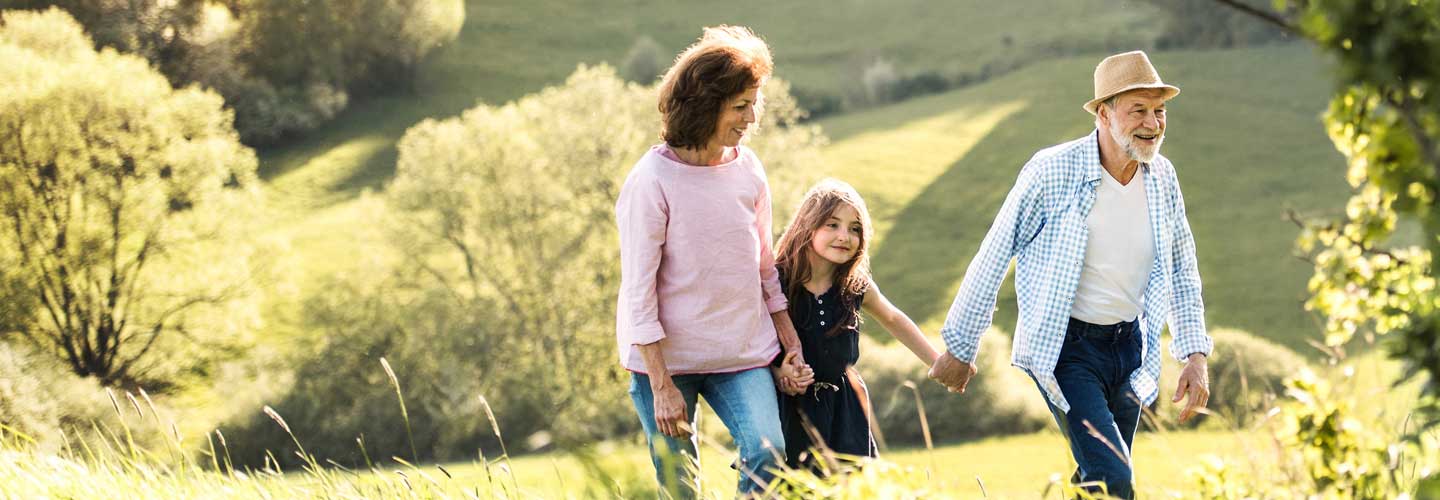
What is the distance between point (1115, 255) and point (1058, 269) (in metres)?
0.28

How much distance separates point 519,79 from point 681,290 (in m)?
49.2

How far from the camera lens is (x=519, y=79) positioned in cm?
5275

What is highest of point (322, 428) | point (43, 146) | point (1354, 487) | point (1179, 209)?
point (1179, 209)

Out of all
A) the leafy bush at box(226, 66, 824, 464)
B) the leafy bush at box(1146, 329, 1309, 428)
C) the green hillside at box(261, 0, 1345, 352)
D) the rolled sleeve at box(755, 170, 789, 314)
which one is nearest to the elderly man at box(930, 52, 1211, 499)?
the rolled sleeve at box(755, 170, 789, 314)

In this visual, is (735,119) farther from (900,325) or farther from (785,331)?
(900,325)

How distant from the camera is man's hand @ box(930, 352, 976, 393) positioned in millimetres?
5332

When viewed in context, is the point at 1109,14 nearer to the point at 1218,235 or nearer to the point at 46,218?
the point at 1218,235

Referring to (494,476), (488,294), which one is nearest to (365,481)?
(494,476)

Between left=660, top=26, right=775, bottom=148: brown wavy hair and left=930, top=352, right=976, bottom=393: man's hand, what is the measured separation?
4.77ft

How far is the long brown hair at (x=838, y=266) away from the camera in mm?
5176

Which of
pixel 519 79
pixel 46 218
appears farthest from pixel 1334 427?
pixel 519 79

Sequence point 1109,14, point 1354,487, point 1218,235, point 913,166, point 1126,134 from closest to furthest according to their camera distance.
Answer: point 1354,487 → point 1126,134 → point 1218,235 → point 913,166 → point 1109,14

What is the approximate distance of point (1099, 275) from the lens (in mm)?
5230

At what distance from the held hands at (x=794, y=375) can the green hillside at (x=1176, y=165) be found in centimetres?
3245
